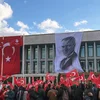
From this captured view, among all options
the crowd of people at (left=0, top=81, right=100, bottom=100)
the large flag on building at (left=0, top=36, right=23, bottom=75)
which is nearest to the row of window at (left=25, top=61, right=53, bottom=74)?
the large flag on building at (left=0, top=36, right=23, bottom=75)

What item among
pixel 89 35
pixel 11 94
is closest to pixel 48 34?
pixel 89 35

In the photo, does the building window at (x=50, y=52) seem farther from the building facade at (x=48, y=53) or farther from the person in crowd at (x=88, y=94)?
the person in crowd at (x=88, y=94)

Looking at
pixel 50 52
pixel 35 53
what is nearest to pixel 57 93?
pixel 50 52

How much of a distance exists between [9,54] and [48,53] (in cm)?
1322

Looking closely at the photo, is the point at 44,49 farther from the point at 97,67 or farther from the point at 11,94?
the point at 11,94

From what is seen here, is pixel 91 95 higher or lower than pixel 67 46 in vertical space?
lower

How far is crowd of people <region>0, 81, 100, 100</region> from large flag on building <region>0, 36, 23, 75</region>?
68.7 ft

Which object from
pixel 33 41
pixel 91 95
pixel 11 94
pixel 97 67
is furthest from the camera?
pixel 33 41

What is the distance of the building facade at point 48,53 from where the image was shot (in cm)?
5566

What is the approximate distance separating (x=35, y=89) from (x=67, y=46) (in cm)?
3733

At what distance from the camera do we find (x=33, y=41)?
196ft

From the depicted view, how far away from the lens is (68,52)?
52188mm

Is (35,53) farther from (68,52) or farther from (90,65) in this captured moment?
(90,65)

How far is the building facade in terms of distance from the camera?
5566 cm
